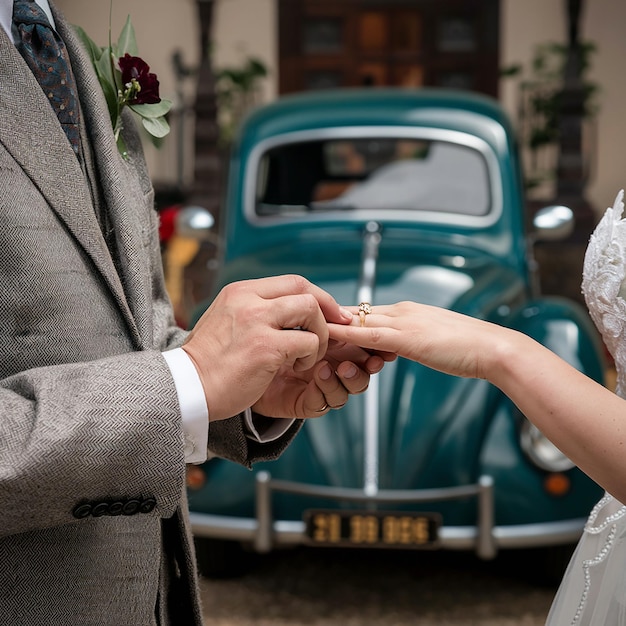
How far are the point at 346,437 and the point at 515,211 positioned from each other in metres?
1.52

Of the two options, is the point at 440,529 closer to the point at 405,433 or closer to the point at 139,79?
the point at 405,433

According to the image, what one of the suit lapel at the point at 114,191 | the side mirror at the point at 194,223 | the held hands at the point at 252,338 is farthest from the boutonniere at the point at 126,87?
A: the side mirror at the point at 194,223

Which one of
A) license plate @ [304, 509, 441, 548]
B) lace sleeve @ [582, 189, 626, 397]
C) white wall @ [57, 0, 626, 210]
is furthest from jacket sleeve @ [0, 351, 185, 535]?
white wall @ [57, 0, 626, 210]

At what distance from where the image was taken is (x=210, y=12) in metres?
7.28

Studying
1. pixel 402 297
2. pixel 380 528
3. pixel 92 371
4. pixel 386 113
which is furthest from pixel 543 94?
pixel 92 371

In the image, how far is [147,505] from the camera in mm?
1158

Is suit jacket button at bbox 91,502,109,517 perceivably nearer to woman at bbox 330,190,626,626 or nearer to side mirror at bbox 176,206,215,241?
woman at bbox 330,190,626,626

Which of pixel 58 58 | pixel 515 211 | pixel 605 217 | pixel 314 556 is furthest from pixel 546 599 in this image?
pixel 58 58

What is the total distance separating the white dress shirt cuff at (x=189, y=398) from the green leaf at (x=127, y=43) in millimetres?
660

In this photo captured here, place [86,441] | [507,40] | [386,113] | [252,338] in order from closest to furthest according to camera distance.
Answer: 1. [86,441]
2. [252,338]
3. [386,113]
4. [507,40]

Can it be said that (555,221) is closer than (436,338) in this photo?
No

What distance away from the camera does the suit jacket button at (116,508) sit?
1143 mm

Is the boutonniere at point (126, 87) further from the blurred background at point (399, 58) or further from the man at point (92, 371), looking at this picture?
the blurred background at point (399, 58)

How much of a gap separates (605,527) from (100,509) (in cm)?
95
